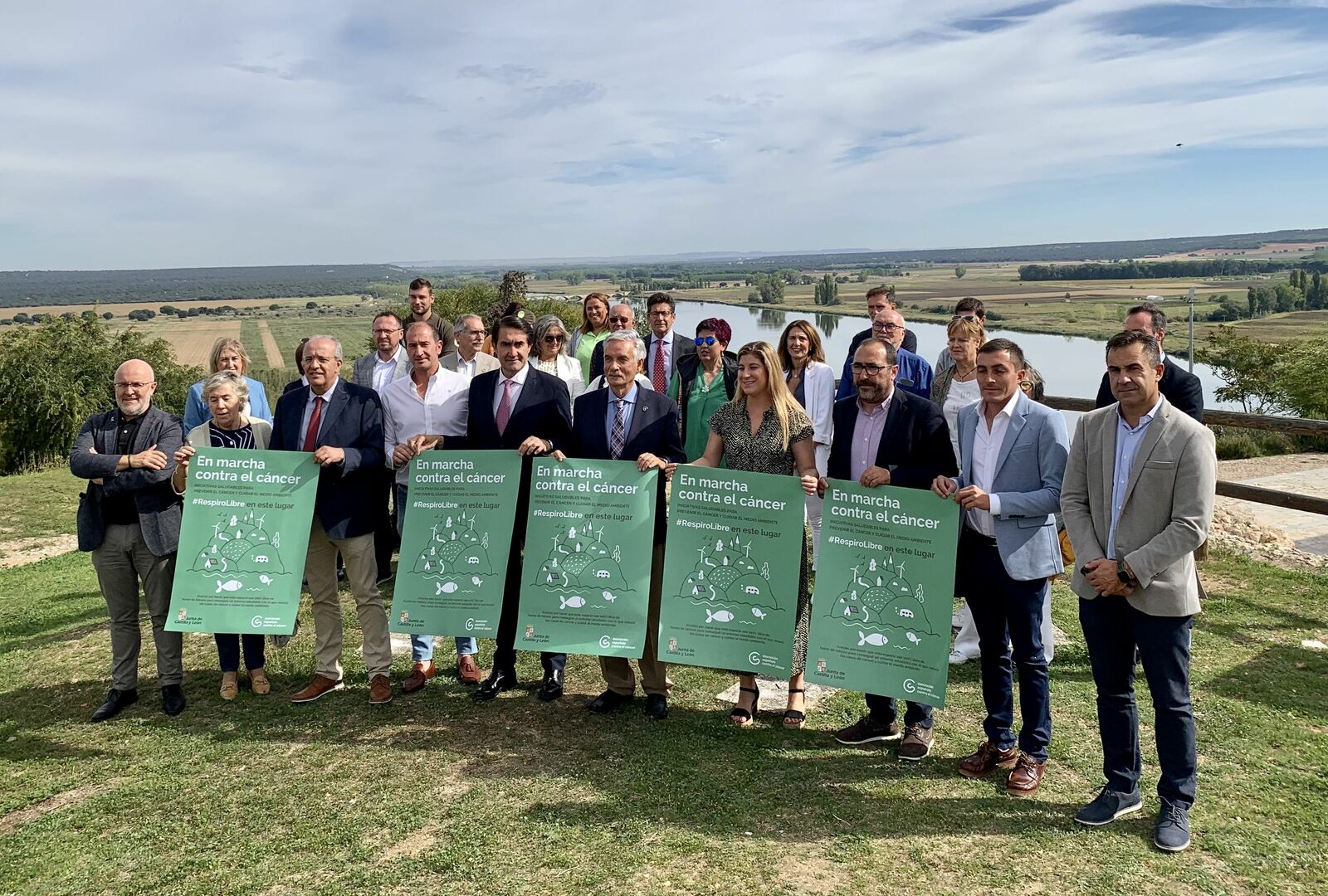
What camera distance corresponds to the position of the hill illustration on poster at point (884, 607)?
4.80m

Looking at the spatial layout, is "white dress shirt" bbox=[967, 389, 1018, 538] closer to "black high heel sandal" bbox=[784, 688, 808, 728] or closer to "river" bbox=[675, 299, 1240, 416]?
"black high heel sandal" bbox=[784, 688, 808, 728]

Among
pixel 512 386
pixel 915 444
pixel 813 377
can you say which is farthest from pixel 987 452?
pixel 512 386

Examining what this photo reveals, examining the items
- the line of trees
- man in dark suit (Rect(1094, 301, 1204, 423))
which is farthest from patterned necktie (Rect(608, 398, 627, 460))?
the line of trees

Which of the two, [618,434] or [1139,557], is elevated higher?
[618,434]

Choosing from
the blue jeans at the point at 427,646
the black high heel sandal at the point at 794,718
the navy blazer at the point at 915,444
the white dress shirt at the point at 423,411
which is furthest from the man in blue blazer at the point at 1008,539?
the blue jeans at the point at 427,646

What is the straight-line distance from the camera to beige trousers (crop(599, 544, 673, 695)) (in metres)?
5.55

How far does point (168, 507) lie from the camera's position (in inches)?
229

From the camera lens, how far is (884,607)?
4.89 metres

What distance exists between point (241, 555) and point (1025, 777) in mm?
4897

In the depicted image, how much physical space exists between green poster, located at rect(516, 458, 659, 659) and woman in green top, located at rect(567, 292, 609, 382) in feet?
10.4

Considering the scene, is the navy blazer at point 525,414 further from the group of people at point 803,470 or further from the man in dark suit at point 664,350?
the man in dark suit at point 664,350

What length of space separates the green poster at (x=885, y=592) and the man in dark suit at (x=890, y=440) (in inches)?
6.4

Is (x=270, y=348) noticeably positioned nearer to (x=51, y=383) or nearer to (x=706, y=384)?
(x=51, y=383)

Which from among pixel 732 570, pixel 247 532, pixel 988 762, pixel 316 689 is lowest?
pixel 316 689
